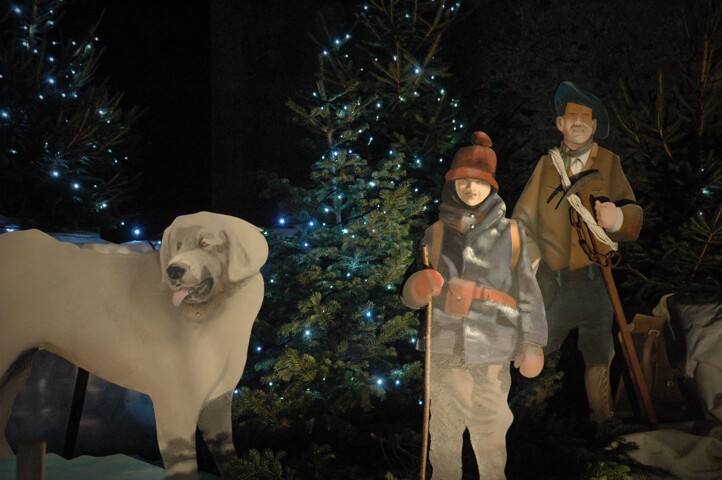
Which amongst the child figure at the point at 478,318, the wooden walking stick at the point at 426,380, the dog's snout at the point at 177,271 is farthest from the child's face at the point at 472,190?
the dog's snout at the point at 177,271

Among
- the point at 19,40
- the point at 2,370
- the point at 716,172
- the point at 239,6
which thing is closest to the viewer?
the point at 2,370

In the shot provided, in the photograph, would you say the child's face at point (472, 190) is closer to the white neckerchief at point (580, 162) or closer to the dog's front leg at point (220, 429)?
the white neckerchief at point (580, 162)

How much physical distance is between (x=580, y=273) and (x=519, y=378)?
2.94 ft

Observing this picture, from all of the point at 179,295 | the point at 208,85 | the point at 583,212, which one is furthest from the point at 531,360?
the point at 208,85

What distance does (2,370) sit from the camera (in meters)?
4.29

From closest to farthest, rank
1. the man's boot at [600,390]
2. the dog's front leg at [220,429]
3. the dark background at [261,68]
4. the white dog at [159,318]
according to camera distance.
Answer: the white dog at [159,318], the dog's front leg at [220,429], the man's boot at [600,390], the dark background at [261,68]

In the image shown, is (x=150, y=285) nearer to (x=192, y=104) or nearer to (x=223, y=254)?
(x=223, y=254)

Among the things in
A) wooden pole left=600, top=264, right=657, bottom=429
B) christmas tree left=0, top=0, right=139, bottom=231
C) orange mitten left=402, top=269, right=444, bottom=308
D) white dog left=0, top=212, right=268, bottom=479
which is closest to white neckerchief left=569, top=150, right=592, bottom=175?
wooden pole left=600, top=264, right=657, bottom=429

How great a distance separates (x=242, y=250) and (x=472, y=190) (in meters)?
1.16

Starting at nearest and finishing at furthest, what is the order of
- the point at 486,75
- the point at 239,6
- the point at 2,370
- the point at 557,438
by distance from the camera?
1. the point at 2,370
2. the point at 557,438
3. the point at 486,75
4. the point at 239,6

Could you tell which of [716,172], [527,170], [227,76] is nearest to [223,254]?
[527,170]

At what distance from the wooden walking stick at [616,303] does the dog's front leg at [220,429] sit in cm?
213

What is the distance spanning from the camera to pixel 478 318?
423 centimetres

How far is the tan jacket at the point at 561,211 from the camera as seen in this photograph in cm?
495
